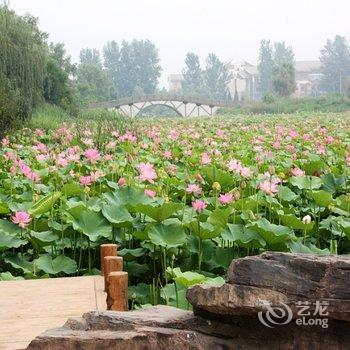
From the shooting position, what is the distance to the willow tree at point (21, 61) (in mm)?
11586

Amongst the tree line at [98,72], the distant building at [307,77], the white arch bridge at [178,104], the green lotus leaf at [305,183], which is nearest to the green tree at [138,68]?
the tree line at [98,72]

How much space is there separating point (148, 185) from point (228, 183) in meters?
0.46

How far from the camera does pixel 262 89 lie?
64375 mm

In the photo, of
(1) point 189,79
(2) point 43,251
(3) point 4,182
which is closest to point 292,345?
(2) point 43,251

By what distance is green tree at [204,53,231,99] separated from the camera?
60406 millimetres

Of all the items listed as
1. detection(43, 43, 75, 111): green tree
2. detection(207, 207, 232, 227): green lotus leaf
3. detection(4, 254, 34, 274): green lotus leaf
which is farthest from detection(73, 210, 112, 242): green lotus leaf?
detection(43, 43, 75, 111): green tree

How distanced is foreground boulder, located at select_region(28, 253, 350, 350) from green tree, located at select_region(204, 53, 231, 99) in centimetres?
5904

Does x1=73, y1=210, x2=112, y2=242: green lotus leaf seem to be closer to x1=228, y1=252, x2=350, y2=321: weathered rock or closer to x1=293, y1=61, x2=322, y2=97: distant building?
x1=228, y1=252, x2=350, y2=321: weathered rock

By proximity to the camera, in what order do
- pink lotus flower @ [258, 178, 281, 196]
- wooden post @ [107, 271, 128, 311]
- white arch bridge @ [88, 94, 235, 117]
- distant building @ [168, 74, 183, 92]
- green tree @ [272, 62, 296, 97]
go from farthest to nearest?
1. distant building @ [168, 74, 183, 92]
2. green tree @ [272, 62, 296, 97]
3. white arch bridge @ [88, 94, 235, 117]
4. pink lotus flower @ [258, 178, 281, 196]
5. wooden post @ [107, 271, 128, 311]

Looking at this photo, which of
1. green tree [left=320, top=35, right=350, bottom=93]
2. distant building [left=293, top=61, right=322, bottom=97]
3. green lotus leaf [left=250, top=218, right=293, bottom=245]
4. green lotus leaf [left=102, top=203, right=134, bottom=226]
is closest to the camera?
green lotus leaf [left=250, top=218, right=293, bottom=245]

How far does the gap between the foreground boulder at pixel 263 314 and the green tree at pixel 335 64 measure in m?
55.3

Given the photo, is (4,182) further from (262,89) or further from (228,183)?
(262,89)

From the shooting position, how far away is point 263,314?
4.25 feet

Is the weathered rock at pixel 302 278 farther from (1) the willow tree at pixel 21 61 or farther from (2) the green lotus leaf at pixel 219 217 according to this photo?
(1) the willow tree at pixel 21 61
